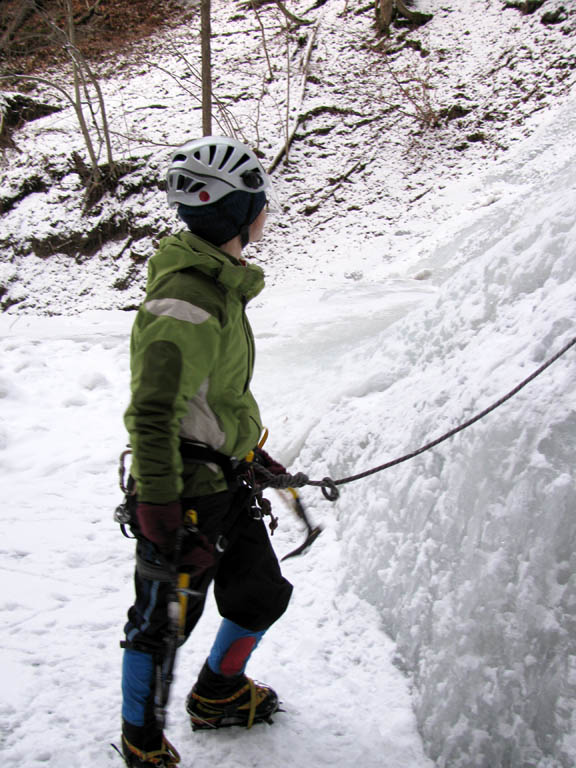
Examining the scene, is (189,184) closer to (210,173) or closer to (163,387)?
(210,173)

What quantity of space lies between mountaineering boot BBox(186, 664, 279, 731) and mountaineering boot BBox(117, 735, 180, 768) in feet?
0.75

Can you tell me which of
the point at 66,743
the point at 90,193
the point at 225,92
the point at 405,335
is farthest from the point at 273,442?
the point at 225,92

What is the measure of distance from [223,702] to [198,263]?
63.9 inches

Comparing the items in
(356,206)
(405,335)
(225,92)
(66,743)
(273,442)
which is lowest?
(66,743)

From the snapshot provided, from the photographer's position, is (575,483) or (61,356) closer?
(575,483)

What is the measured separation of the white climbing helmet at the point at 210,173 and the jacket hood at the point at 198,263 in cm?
14

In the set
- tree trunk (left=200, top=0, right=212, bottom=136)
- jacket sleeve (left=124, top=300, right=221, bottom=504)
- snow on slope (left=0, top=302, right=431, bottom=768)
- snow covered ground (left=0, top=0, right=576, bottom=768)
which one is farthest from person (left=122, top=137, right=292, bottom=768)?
tree trunk (left=200, top=0, right=212, bottom=136)

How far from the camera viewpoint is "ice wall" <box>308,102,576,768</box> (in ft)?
5.75

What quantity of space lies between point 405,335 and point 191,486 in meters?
2.56

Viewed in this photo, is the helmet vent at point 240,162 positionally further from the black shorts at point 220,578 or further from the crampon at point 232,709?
the crampon at point 232,709

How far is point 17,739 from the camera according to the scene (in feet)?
6.39

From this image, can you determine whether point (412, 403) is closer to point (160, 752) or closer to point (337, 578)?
point (337, 578)

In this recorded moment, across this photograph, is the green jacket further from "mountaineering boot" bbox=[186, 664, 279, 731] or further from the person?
"mountaineering boot" bbox=[186, 664, 279, 731]

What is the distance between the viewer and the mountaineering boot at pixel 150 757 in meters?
1.79
